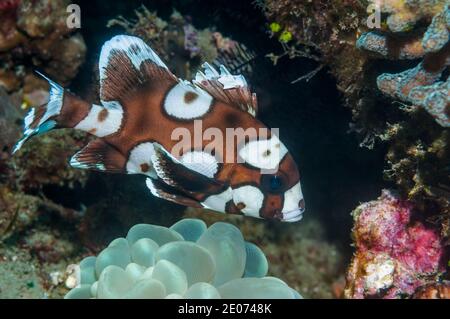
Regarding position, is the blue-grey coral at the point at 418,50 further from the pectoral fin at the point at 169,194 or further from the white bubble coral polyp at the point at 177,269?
the pectoral fin at the point at 169,194

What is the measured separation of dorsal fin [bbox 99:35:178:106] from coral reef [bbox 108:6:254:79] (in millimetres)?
1419

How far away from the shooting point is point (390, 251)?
373cm

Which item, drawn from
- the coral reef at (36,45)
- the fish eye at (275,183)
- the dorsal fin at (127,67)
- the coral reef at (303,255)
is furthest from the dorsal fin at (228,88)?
the coral reef at (36,45)

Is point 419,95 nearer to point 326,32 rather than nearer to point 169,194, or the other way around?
point 326,32

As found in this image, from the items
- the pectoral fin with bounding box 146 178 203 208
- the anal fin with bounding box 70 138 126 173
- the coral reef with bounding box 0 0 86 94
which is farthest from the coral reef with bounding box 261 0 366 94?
the coral reef with bounding box 0 0 86 94

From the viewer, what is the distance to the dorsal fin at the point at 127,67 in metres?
3.52

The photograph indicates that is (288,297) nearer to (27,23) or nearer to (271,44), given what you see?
(271,44)

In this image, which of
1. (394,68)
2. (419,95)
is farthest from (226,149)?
(394,68)

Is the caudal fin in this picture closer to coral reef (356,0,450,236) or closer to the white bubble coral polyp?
the white bubble coral polyp

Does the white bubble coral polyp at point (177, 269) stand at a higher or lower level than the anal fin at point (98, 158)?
lower

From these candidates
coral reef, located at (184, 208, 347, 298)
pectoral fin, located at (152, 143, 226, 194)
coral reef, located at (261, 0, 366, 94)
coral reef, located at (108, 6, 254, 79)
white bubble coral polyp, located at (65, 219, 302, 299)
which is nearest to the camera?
white bubble coral polyp, located at (65, 219, 302, 299)

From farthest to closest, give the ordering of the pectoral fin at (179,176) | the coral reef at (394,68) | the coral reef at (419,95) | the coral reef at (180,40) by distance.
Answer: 1. the coral reef at (180,40)
2. the pectoral fin at (179,176)
3. the coral reef at (394,68)
4. the coral reef at (419,95)

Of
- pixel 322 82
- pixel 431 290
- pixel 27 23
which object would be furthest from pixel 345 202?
pixel 27 23

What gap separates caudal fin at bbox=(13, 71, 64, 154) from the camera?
3.47m
